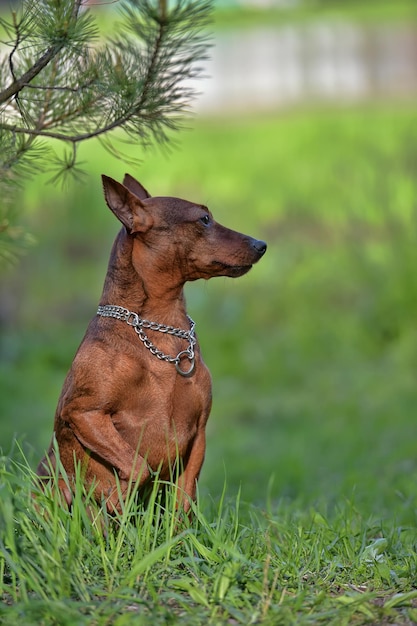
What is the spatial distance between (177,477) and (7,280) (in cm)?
847

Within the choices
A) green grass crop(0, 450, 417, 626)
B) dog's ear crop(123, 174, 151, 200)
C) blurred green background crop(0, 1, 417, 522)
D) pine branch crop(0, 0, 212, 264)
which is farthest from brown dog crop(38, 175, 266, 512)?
blurred green background crop(0, 1, 417, 522)

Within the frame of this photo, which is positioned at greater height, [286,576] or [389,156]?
[389,156]

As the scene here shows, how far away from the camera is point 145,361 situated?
3637 millimetres

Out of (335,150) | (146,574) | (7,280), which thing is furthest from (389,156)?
(146,574)

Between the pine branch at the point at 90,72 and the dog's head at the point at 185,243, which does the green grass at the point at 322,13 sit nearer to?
the pine branch at the point at 90,72

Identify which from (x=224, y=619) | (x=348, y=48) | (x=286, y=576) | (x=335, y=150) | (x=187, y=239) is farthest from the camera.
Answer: (x=348, y=48)

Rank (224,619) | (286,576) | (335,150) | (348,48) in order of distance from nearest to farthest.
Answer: (224,619), (286,576), (335,150), (348,48)

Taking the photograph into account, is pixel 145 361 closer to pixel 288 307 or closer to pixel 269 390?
pixel 269 390

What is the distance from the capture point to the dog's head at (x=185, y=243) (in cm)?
365

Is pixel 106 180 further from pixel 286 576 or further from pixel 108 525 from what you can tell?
pixel 286 576

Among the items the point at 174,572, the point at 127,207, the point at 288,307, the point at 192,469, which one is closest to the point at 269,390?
the point at 288,307

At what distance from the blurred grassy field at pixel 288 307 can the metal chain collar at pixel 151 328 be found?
1914mm

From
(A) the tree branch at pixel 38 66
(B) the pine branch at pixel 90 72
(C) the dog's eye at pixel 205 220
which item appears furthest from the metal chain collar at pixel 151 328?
(A) the tree branch at pixel 38 66

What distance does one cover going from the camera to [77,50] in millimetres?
3682
